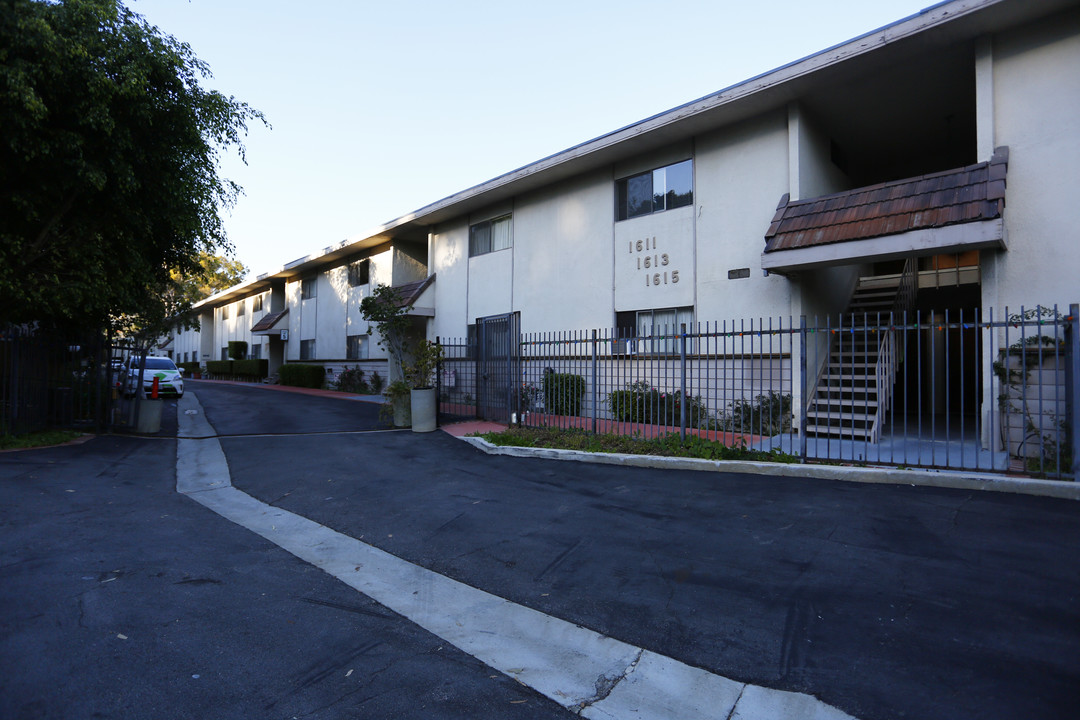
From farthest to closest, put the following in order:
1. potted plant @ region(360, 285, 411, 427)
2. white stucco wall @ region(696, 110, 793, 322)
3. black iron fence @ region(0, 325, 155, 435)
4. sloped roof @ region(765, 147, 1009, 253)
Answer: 1. potted plant @ region(360, 285, 411, 427)
2. white stucco wall @ region(696, 110, 793, 322)
3. black iron fence @ region(0, 325, 155, 435)
4. sloped roof @ region(765, 147, 1009, 253)

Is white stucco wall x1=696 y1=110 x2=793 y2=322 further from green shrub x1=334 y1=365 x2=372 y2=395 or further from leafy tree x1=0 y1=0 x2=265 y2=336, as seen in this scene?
green shrub x1=334 y1=365 x2=372 y2=395

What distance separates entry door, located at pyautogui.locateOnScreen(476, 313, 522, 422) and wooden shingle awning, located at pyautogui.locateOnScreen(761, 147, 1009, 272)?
17.7 feet

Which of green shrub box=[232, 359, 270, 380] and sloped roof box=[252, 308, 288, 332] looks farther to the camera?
green shrub box=[232, 359, 270, 380]

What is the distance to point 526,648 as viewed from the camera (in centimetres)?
351

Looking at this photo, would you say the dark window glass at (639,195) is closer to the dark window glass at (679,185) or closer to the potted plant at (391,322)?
the dark window glass at (679,185)

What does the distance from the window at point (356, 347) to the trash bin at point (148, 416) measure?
39.1 ft

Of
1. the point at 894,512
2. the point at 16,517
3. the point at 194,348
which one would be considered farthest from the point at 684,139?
the point at 194,348

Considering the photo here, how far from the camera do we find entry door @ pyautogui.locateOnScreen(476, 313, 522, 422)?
1252 centimetres

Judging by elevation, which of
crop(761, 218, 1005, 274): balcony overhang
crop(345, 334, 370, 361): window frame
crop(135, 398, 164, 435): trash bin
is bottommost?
crop(135, 398, 164, 435): trash bin

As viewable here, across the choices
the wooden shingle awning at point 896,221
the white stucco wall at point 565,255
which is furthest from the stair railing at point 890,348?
the white stucco wall at point 565,255

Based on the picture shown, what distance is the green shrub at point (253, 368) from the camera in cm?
3388

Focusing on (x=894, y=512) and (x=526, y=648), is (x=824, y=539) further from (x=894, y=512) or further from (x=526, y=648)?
(x=526, y=648)

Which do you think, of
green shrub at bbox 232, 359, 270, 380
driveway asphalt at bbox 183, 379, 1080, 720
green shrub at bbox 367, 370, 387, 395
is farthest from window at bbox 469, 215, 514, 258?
green shrub at bbox 232, 359, 270, 380

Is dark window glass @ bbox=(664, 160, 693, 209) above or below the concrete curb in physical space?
above
